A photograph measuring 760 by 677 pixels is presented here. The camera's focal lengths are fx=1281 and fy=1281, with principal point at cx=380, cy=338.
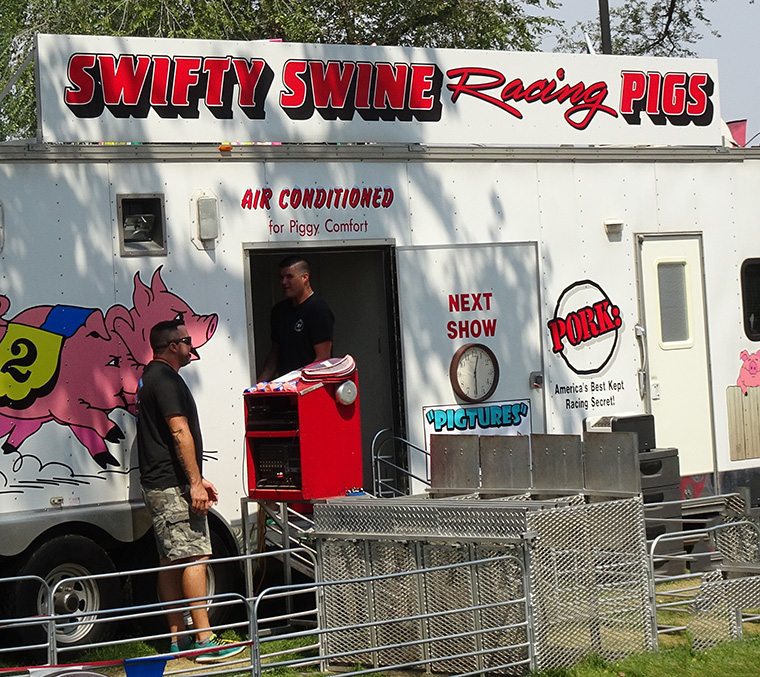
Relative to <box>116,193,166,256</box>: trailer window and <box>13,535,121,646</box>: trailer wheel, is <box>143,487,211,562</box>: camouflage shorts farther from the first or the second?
<box>116,193,166,256</box>: trailer window

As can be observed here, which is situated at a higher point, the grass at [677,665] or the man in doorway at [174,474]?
the man in doorway at [174,474]

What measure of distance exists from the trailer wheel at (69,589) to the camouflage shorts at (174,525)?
0.40m

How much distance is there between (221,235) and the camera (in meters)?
8.47

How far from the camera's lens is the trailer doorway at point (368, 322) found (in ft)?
29.9

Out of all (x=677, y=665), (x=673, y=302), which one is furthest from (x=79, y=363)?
(x=673, y=302)

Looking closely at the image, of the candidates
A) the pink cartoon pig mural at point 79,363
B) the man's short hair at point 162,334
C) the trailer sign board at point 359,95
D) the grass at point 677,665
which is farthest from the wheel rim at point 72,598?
the grass at point 677,665

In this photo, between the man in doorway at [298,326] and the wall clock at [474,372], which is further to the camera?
the wall clock at [474,372]

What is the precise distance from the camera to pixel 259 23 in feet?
78.6

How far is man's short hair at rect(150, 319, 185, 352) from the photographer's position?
25.7 ft

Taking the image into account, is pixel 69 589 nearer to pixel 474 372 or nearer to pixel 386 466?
pixel 386 466

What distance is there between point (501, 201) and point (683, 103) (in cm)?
213

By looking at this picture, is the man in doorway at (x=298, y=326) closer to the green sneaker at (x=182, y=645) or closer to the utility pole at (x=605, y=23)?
the green sneaker at (x=182, y=645)

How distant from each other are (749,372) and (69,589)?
5925 mm

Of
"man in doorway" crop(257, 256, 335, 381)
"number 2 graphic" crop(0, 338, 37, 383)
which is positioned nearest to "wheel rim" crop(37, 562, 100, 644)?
"number 2 graphic" crop(0, 338, 37, 383)
